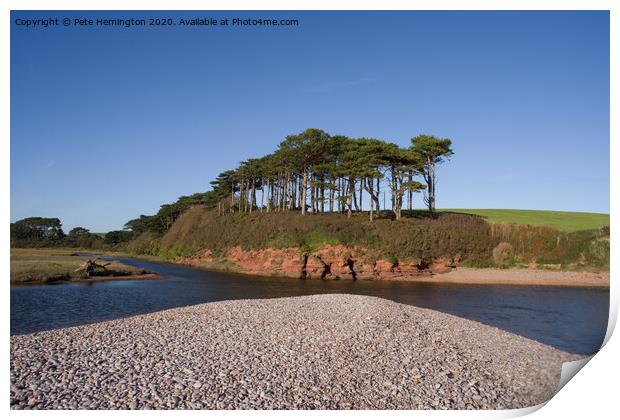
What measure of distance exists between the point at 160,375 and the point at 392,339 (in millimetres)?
5251

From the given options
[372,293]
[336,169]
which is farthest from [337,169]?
[372,293]

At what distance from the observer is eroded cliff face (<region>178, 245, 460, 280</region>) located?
28469 mm

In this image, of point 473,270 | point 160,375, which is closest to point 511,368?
point 160,375

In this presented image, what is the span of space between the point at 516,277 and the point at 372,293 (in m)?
10.5

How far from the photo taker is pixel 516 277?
24.5 metres

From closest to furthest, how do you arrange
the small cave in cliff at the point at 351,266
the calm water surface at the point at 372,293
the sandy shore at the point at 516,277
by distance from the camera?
the calm water surface at the point at 372,293 < the sandy shore at the point at 516,277 < the small cave in cliff at the point at 351,266

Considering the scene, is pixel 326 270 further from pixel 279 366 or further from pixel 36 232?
pixel 279 366

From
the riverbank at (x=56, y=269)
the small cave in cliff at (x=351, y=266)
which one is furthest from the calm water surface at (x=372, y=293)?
the small cave in cliff at (x=351, y=266)

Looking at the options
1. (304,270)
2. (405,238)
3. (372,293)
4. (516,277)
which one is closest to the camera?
(372,293)

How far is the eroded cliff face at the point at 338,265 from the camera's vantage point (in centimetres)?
2847

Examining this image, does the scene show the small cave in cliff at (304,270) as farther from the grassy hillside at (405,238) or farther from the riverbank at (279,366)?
the riverbank at (279,366)

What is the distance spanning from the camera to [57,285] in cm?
1850

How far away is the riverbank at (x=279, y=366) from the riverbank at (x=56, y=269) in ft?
18.2
